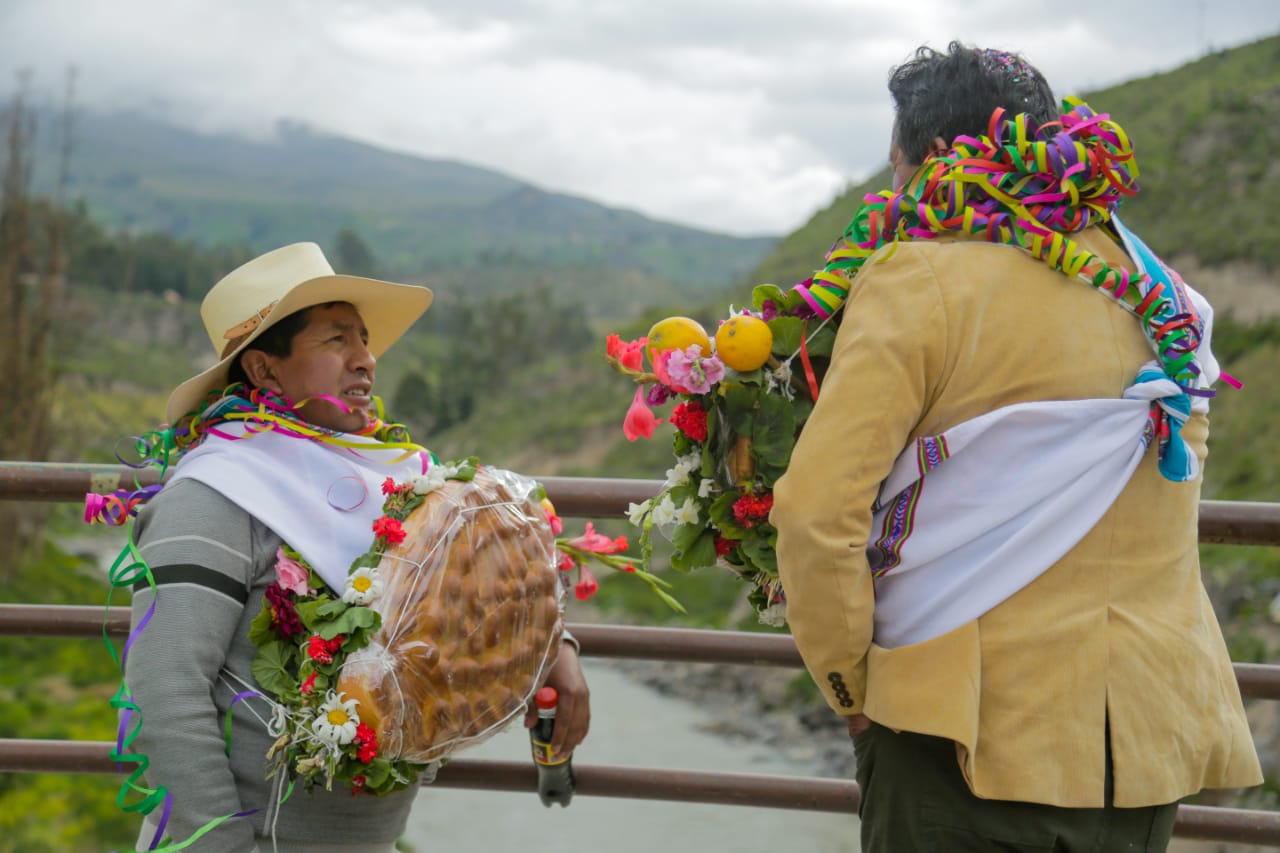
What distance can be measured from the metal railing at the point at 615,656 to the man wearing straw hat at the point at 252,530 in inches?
13.0

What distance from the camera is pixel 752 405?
199 cm

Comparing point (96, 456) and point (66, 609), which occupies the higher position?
point (66, 609)

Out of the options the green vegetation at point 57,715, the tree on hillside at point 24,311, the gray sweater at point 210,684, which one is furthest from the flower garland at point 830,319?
the tree on hillside at point 24,311

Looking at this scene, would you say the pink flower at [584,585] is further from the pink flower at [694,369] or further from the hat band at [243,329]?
the hat band at [243,329]

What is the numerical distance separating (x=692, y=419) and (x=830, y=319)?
0.95 ft

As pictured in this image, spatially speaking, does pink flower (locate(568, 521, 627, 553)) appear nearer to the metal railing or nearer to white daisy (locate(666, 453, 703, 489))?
the metal railing

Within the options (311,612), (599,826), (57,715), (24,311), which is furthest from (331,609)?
(24,311)

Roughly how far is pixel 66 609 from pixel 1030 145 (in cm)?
235

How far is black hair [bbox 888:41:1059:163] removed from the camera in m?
1.90

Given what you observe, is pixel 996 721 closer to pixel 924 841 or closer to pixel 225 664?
pixel 924 841

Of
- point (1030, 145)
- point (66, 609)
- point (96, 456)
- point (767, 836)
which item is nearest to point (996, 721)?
point (1030, 145)

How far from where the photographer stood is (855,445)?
5.67 ft

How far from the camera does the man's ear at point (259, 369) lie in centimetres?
237

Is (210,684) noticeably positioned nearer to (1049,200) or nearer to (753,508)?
(753,508)
